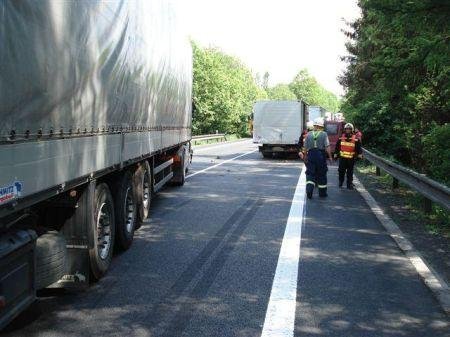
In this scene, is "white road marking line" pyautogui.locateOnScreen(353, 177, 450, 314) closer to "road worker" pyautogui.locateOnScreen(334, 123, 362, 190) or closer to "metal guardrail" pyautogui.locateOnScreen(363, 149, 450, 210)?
"metal guardrail" pyautogui.locateOnScreen(363, 149, 450, 210)

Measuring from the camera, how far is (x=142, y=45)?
25.3 feet

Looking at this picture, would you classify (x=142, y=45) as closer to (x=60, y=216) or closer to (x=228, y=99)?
(x=60, y=216)

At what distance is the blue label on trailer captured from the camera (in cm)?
325

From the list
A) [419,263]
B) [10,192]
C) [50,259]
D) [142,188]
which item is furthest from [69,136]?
[419,263]

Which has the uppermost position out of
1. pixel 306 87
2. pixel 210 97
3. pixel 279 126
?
pixel 306 87

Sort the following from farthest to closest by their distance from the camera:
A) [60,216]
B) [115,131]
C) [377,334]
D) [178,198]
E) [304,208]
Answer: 1. [178,198]
2. [304,208]
3. [115,131]
4. [60,216]
5. [377,334]

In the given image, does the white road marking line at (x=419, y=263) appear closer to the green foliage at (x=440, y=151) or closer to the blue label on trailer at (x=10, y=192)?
the green foliage at (x=440, y=151)

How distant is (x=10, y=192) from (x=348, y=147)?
11631 millimetres

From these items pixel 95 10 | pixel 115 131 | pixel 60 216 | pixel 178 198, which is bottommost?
pixel 178 198

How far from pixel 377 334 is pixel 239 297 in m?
1.32

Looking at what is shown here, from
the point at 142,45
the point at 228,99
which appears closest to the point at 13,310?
the point at 142,45

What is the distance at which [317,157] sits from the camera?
12469mm

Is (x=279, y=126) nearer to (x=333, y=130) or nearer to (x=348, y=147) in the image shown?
(x=333, y=130)

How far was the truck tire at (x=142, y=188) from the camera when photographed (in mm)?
7906
